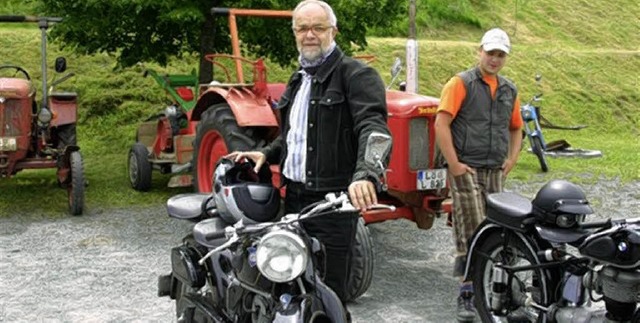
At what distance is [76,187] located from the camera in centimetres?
765

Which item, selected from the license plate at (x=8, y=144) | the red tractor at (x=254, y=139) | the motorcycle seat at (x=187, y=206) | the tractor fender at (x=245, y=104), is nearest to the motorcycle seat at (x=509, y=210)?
the red tractor at (x=254, y=139)

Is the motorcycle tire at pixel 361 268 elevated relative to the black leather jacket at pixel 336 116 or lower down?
lower down

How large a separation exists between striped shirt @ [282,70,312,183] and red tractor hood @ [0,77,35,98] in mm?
4812

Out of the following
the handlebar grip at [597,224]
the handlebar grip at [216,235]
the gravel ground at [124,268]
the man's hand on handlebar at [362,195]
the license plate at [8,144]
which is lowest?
the gravel ground at [124,268]

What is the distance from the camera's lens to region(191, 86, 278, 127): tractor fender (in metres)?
6.51

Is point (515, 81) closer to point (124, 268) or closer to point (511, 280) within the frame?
point (124, 268)

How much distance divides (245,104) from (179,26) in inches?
122

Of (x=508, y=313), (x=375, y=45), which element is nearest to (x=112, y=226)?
(x=508, y=313)

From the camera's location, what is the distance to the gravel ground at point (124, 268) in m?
5.15

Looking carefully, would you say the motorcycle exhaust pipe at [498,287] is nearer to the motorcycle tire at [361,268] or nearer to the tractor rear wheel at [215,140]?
the motorcycle tire at [361,268]

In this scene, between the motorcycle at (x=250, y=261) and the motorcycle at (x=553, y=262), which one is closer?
the motorcycle at (x=250, y=261)

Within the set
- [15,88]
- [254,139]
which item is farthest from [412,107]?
[15,88]

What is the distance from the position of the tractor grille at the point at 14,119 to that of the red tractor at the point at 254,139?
1.14m

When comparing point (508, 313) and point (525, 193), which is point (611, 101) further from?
point (508, 313)
